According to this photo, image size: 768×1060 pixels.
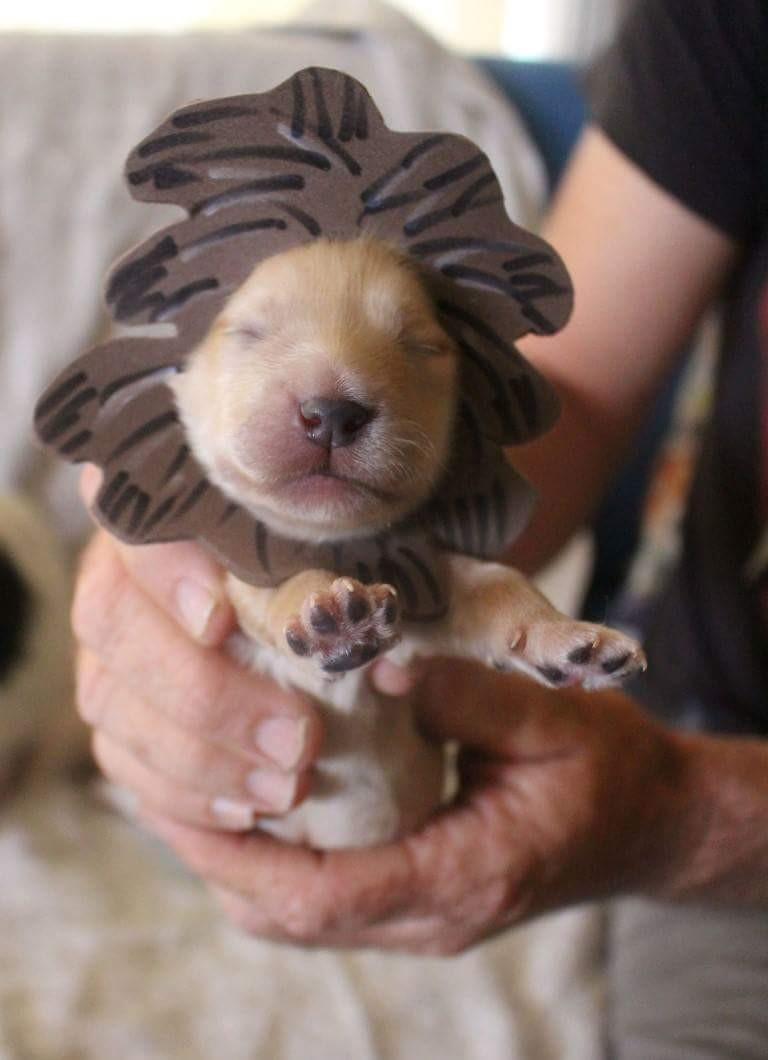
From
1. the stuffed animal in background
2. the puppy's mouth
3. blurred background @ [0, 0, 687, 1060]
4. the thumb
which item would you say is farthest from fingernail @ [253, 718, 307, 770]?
the stuffed animal in background

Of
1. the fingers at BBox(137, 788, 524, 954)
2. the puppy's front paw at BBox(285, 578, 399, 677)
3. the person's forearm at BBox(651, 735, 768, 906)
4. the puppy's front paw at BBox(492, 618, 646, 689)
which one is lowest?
the person's forearm at BBox(651, 735, 768, 906)

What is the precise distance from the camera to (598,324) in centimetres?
124

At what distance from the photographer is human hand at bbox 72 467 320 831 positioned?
767mm

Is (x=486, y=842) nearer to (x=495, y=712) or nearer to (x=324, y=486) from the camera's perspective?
(x=495, y=712)

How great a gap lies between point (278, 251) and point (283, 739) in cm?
36

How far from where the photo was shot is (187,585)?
2.51ft

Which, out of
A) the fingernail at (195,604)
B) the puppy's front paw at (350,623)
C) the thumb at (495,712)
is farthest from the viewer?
the thumb at (495,712)

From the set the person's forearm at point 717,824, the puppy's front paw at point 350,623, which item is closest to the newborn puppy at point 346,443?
the puppy's front paw at point 350,623

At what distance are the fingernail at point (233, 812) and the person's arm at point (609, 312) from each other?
0.43 metres

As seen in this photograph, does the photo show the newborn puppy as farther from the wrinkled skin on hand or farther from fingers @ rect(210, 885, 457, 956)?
fingers @ rect(210, 885, 457, 956)

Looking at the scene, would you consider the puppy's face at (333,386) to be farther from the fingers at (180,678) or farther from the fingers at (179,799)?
the fingers at (179,799)

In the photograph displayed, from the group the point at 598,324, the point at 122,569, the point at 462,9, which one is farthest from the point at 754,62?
the point at 122,569

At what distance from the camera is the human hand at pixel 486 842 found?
2.95ft

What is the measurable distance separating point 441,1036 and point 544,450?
71cm
